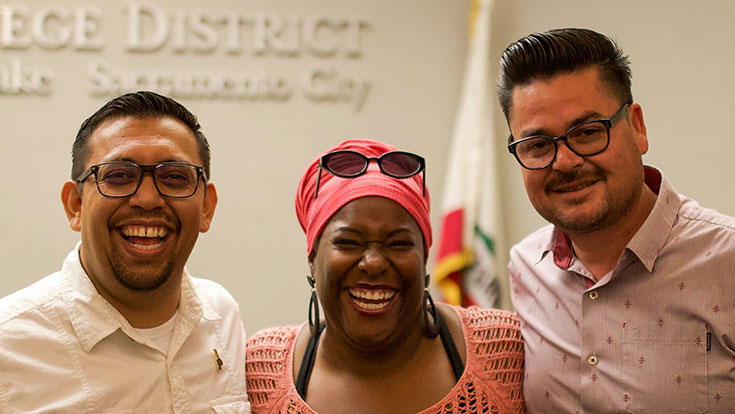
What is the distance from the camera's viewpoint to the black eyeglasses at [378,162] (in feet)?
6.06

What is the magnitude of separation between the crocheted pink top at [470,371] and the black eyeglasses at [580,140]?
1.74 feet

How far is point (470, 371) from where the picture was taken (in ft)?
5.92

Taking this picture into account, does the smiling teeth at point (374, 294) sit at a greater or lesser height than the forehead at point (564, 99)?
lesser

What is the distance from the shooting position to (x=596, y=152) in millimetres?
1592

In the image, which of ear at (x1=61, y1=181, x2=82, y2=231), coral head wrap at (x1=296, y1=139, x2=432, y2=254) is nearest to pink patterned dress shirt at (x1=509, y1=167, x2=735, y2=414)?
coral head wrap at (x1=296, y1=139, x2=432, y2=254)

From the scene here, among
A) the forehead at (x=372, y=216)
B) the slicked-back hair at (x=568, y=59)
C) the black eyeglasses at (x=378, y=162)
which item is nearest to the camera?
the slicked-back hair at (x=568, y=59)

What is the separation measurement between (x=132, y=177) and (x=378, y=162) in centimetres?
65

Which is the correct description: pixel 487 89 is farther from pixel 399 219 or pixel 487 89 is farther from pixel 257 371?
pixel 257 371

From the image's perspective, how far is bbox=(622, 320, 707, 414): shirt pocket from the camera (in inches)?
60.2

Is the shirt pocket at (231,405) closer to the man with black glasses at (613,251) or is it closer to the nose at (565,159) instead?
the man with black glasses at (613,251)

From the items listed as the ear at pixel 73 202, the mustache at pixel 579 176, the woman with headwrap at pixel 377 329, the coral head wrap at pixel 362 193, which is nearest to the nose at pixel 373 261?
the woman with headwrap at pixel 377 329

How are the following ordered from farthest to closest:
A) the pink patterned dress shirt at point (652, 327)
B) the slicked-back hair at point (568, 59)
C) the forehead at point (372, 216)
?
the forehead at point (372, 216) < the slicked-back hair at point (568, 59) < the pink patterned dress shirt at point (652, 327)

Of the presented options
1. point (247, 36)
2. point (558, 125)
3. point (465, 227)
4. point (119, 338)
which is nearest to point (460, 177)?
point (465, 227)

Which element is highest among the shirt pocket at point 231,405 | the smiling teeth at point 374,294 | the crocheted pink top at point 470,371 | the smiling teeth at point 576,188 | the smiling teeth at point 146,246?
the smiling teeth at point 576,188
